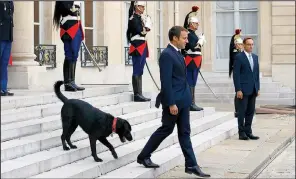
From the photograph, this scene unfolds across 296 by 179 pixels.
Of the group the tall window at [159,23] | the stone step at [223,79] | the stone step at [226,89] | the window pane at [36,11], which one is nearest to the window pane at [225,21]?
the stone step at [223,79]

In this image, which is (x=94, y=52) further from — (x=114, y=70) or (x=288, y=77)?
(x=288, y=77)

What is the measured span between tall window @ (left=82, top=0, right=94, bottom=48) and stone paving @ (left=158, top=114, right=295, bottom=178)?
4.73 meters

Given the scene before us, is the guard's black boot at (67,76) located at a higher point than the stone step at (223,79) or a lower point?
higher

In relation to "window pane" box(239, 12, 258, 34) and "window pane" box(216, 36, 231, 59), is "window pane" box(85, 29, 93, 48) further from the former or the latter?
"window pane" box(239, 12, 258, 34)

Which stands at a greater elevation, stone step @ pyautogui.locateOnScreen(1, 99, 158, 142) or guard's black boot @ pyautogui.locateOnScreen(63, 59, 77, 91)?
guard's black boot @ pyautogui.locateOnScreen(63, 59, 77, 91)

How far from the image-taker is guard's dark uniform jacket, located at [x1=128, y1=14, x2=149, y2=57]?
10484mm

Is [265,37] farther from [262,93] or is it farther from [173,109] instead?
[173,109]

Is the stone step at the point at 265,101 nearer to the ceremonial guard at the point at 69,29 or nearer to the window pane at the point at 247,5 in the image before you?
the window pane at the point at 247,5

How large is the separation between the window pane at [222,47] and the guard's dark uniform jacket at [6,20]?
15.0 metres

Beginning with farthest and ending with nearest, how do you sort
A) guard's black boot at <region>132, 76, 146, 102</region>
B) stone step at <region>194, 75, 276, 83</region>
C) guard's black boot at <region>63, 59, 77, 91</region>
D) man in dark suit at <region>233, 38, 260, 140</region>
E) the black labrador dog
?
stone step at <region>194, 75, 276, 83</region>, guard's black boot at <region>132, 76, 146, 102</region>, man in dark suit at <region>233, 38, 260, 140</region>, guard's black boot at <region>63, 59, 77, 91</region>, the black labrador dog

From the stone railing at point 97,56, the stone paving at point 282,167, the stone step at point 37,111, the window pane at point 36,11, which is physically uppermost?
the window pane at point 36,11

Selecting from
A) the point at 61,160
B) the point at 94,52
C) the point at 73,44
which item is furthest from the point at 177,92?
the point at 94,52

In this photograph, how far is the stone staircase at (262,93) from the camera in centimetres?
2038

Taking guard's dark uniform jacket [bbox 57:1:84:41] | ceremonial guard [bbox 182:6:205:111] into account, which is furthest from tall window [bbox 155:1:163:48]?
guard's dark uniform jacket [bbox 57:1:84:41]
